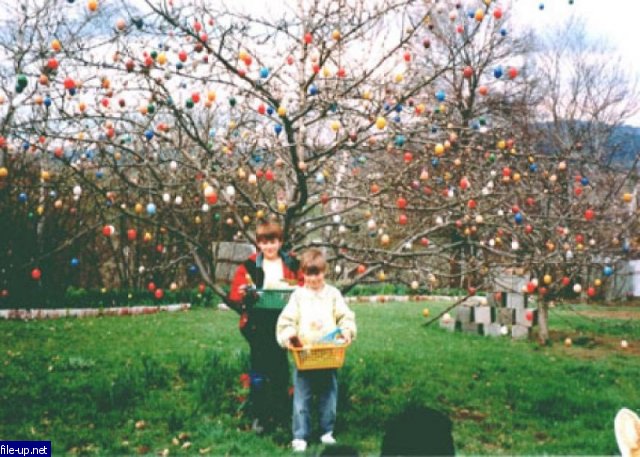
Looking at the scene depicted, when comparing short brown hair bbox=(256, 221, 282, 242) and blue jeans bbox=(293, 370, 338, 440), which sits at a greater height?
short brown hair bbox=(256, 221, 282, 242)

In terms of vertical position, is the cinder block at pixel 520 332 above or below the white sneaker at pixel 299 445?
above

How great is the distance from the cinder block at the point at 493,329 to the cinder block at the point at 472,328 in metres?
0.09

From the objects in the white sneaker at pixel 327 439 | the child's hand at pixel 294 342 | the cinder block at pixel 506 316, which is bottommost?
the white sneaker at pixel 327 439

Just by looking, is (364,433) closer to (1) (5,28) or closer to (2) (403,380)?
(2) (403,380)

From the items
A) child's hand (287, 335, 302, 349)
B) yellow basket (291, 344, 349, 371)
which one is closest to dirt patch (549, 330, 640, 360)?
yellow basket (291, 344, 349, 371)

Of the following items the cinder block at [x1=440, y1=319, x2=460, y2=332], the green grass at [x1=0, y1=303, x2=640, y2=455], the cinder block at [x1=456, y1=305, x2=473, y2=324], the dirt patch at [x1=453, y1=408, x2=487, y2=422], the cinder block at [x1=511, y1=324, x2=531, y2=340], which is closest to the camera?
the green grass at [x1=0, y1=303, x2=640, y2=455]

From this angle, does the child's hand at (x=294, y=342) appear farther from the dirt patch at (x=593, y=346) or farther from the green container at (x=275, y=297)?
the dirt patch at (x=593, y=346)

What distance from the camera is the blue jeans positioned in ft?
14.1

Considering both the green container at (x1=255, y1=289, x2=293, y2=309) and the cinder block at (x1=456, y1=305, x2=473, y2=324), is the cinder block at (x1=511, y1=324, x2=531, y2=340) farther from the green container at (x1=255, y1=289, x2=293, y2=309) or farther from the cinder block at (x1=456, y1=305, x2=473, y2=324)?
the green container at (x1=255, y1=289, x2=293, y2=309)

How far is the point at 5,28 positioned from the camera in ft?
47.5

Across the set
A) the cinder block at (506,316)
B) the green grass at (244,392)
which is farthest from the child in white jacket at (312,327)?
the cinder block at (506,316)

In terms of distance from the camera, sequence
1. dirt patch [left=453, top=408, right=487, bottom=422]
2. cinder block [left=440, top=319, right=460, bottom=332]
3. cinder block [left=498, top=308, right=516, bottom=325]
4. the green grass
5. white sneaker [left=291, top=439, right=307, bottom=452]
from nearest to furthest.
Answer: white sneaker [left=291, top=439, right=307, bottom=452], the green grass, dirt patch [left=453, top=408, right=487, bottom=422], cinder block [left=498, top=308, right=516, bottom=325], cinder block [left=440, top=319, right=460, bottom=332]

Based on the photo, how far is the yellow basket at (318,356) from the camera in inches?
158

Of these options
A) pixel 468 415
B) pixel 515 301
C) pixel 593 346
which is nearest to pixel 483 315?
pixel 515 301
